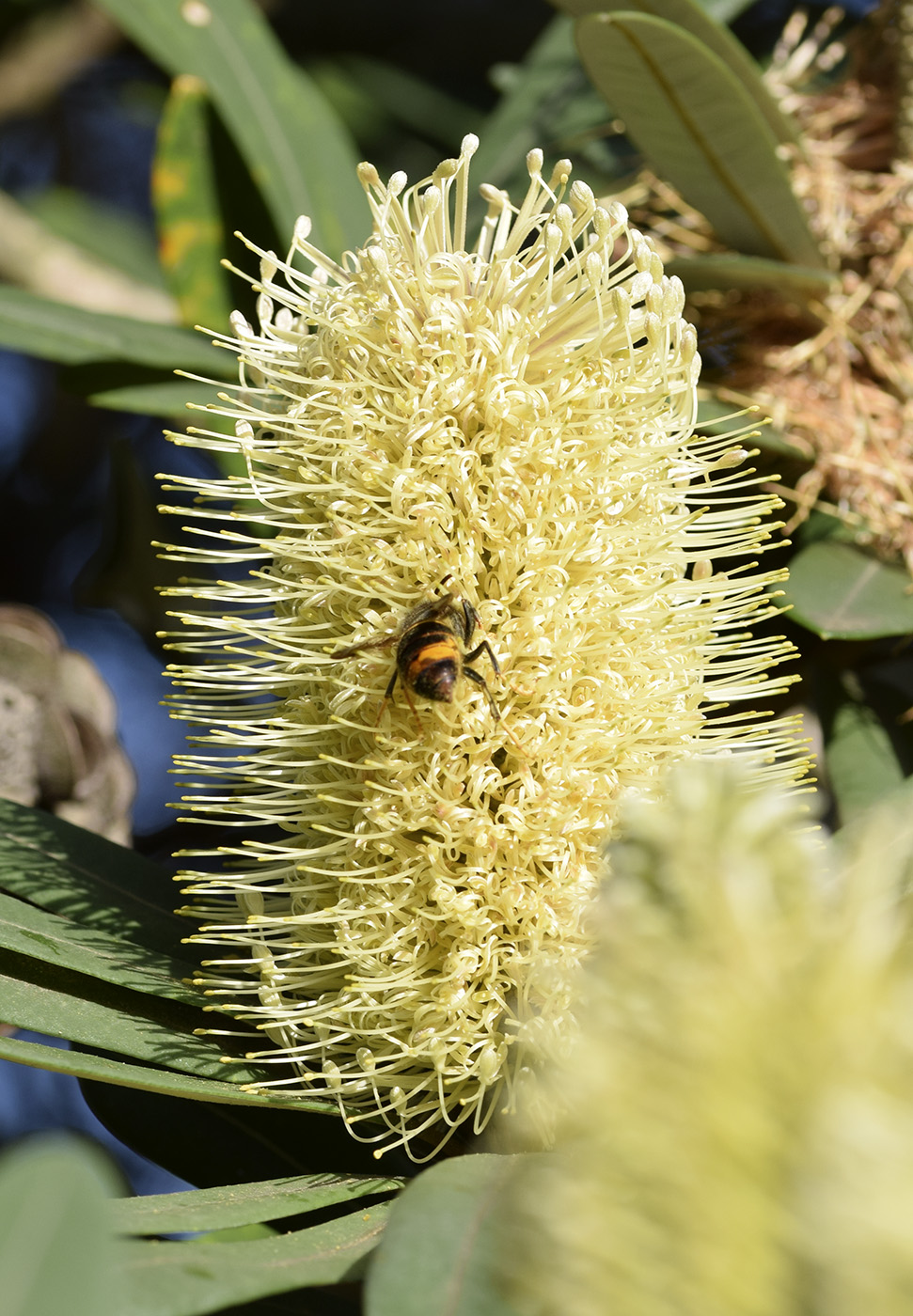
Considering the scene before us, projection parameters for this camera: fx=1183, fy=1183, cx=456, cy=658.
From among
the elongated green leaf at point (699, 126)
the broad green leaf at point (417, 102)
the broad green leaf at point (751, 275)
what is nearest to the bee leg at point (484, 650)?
the broad green leaf at point (751, 275)

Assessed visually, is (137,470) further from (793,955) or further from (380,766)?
(793,955)

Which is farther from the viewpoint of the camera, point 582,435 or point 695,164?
point 695,164

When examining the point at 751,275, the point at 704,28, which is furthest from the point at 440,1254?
the point at 704,28

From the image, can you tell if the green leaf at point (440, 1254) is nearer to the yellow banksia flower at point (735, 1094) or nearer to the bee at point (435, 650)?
the yellow banksia flower at point (735, 1094)

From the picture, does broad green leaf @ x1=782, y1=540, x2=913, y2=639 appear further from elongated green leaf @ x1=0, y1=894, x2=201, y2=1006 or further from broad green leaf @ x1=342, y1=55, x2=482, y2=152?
broad green leaf @ x1=342, y1=55, x2=482, y2=152

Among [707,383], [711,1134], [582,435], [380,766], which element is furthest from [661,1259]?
[707,383]

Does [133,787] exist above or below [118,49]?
below
